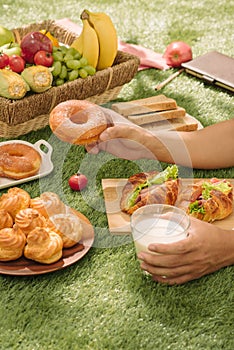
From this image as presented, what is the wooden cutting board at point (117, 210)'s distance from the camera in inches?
80.4

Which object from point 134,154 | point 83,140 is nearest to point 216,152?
point 134,154

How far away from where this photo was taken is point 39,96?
8.51ft

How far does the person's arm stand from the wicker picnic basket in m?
0.37

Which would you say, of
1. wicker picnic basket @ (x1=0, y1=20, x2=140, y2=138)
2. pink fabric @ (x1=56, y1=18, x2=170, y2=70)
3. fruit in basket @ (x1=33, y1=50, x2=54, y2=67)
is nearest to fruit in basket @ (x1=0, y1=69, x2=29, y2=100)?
wicker picnic basket @ (x1=0, y1=20, x2=140, y2=138)

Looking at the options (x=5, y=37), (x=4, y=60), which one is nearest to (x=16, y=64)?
(x=4, y=60)

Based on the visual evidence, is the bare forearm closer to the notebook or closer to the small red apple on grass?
the small red apple on grass

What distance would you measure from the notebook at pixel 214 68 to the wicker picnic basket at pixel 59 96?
1.37 ft

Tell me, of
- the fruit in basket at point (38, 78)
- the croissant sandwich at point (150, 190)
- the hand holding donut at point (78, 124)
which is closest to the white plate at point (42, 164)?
the hand holding donut at point (78, 124)

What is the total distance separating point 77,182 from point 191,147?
44 cm

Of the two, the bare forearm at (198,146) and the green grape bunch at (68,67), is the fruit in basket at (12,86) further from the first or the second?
the bare forearm at (198,146)

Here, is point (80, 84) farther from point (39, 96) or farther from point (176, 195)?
point (176, 195)

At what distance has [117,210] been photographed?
6.98 ft

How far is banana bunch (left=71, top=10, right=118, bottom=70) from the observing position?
286cm

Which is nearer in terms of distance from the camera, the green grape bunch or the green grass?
the green grass
